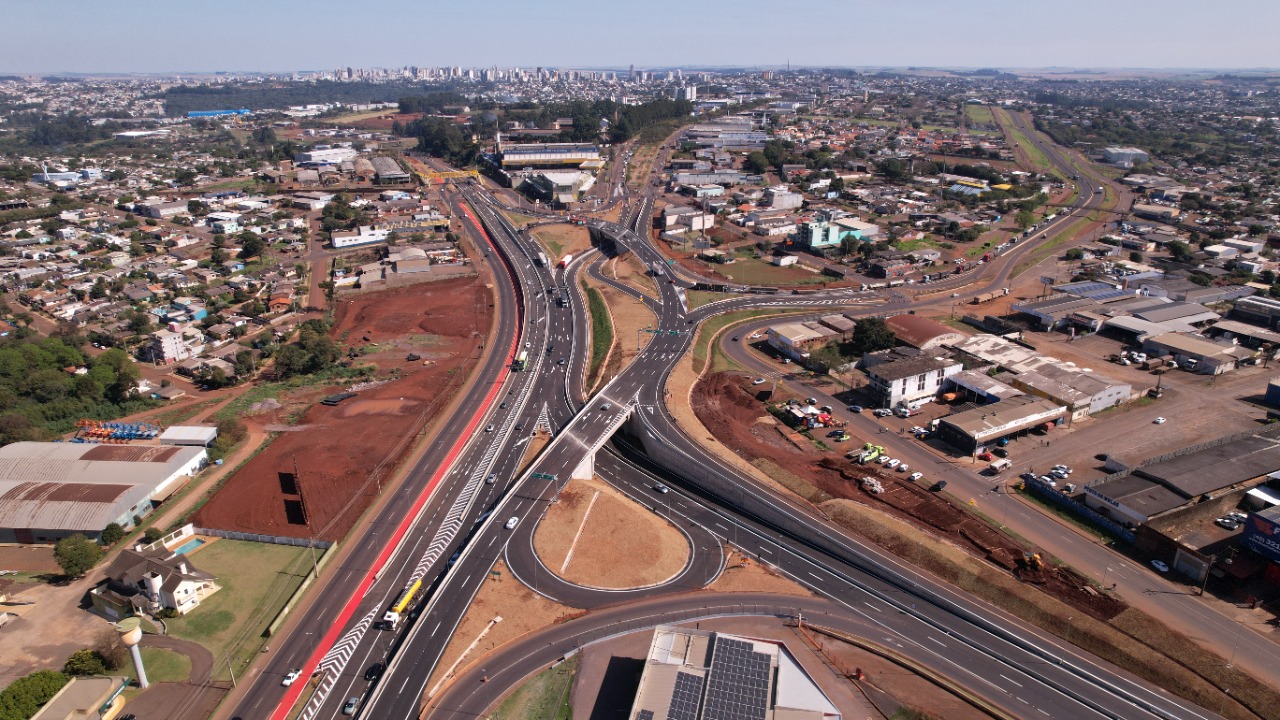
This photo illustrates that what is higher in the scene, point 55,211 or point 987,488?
point 55,211

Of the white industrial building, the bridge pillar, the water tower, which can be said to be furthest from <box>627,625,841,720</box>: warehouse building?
the white industrial building

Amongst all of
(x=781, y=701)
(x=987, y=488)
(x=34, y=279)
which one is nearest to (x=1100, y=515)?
(x=987, y=488)

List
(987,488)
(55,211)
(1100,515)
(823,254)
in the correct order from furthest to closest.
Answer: (55,211) < (823,254) < (987,488) < (1100,515)

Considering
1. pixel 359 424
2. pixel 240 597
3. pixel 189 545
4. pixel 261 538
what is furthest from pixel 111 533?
pixel 359 424

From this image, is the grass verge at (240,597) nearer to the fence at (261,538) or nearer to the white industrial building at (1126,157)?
the fence at (261,538)

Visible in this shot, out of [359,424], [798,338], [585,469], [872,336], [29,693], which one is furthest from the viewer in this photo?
[798,338]

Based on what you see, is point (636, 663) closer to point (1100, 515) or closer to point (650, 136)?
point (1100, 515)

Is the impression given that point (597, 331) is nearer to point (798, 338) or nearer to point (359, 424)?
point (798, 338)
